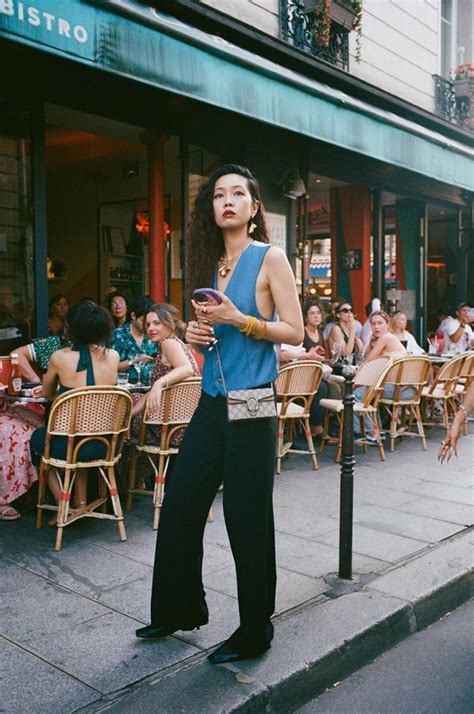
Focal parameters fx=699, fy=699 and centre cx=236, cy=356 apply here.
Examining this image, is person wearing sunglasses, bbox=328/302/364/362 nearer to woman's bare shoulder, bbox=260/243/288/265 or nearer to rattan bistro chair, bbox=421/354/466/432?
rattan bistro chair, bbox=421/354/466/432

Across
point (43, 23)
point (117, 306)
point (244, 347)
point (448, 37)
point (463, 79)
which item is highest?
point (448, 37)

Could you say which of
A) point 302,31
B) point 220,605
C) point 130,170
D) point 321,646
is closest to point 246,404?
point 321,646

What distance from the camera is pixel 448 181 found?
977cm

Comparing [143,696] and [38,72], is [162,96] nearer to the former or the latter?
[38,72]

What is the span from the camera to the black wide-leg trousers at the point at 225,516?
2.85 metres

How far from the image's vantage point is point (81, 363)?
476 cm

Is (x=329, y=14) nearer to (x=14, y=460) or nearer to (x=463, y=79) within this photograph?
(x=463, y=79)

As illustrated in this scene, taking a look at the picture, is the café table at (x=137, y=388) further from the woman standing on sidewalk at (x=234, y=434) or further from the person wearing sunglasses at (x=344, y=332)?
the person wearing sunglasses at (x=344, y=332)

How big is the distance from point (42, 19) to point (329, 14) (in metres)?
5.73

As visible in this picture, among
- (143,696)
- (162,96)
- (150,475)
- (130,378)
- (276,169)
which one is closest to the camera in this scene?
(143,696)

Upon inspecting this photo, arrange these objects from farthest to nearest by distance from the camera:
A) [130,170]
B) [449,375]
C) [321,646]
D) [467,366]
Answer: [130,170]
[467,366]
[449,375]
[321,646]

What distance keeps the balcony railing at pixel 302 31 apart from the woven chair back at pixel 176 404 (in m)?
5.96

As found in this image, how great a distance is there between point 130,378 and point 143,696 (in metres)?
3.71

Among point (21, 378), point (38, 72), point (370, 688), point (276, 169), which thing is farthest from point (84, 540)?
point (276, 169)
